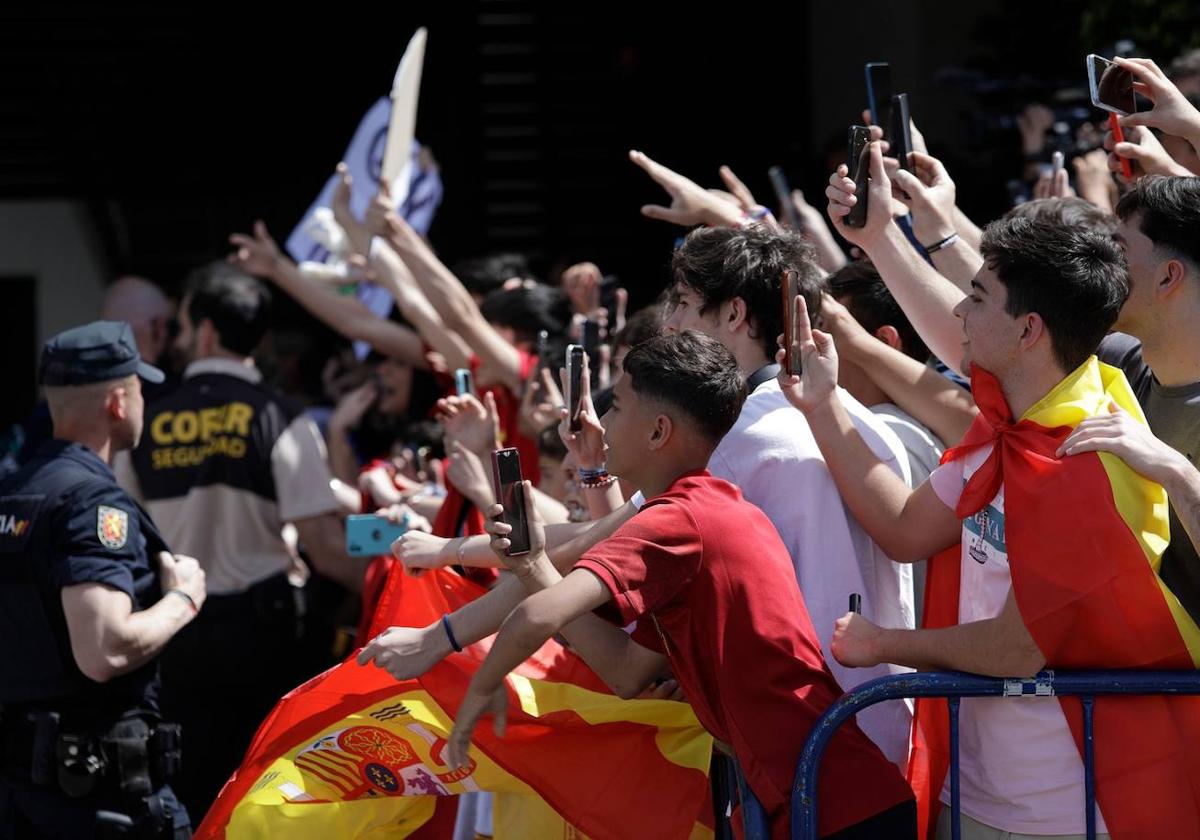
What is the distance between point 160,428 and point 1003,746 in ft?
12.5

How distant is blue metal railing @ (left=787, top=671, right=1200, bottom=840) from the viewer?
304 centimetres

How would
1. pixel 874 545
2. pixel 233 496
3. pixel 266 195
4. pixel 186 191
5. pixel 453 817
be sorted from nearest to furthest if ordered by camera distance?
pixel 874 545 → pixel 453 817 → pixel 233 496 → pixel 186 191 → pixel 266 195

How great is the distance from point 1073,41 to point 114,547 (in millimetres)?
5268

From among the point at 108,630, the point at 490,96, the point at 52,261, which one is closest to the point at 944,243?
the point at 108,630

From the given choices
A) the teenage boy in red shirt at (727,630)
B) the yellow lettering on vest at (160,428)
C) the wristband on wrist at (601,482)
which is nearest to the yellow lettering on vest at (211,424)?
the yellow lettering on vest at (160,428)

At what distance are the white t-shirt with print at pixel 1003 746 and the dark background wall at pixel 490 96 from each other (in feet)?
20.3

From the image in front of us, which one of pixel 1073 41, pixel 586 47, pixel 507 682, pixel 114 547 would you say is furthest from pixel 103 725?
pixel 586 47

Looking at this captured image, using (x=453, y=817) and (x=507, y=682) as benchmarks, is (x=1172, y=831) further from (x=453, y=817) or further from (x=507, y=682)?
(x=453, y=817)

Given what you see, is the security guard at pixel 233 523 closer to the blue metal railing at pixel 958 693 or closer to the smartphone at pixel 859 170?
the smartphone at pixel 859 170

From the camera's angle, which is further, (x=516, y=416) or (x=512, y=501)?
(x=516, y=416)

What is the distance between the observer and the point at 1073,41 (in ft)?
25.4

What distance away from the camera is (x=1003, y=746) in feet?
10.5

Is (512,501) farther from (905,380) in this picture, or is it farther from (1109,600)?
(905,380)

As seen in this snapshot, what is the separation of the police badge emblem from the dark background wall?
5.12 meters
